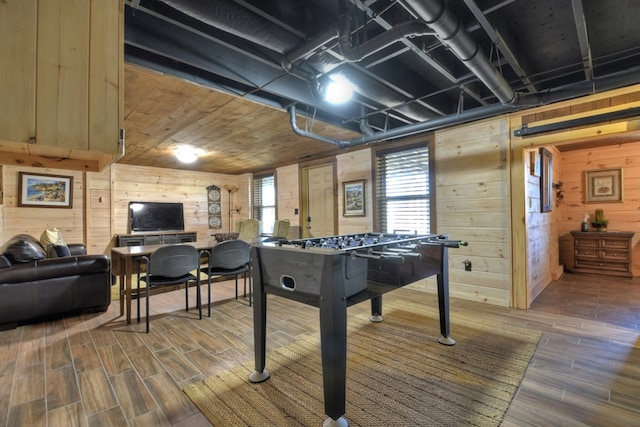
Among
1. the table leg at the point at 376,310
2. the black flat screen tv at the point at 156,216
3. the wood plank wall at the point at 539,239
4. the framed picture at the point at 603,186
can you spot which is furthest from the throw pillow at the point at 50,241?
the framed picture at the point at 603,186

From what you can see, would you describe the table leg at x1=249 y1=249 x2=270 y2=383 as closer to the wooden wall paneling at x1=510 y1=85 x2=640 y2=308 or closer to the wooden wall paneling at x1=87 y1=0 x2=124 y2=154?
the wooden wall paneling at x1=87 y1=0 x2=124 y2=154

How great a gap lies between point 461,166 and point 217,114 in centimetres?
308

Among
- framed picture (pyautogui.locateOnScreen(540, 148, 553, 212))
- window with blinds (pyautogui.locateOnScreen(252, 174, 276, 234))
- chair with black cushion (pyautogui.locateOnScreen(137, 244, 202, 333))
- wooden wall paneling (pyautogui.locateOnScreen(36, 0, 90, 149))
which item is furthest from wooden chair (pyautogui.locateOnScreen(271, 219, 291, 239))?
wooden wall paneling (pyautogui.locateOnScreen(36, 0, 90, 149))

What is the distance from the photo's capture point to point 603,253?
4.99 m

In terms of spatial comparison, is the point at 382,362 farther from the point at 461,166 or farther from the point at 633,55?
the point at 633,55

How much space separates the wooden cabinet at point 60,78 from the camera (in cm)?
83

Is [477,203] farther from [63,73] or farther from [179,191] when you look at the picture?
[179,191]

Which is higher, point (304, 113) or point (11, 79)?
point (304, 113)

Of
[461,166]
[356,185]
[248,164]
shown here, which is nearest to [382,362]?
[461,166]

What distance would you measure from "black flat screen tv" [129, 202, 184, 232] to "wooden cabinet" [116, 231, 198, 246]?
257 mm

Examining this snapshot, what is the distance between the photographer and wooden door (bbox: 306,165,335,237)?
5644 mm

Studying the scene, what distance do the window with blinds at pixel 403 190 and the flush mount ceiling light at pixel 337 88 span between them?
2151 millimetres

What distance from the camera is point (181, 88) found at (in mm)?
2629

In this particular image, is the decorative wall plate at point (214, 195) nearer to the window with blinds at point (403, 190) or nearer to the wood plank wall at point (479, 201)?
the wood plank wall at point (479, 201)
